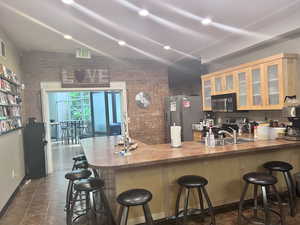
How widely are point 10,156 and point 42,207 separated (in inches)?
39.3

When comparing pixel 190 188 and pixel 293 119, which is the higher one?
pixel 293 119

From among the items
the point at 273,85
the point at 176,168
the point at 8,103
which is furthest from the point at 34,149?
the point at 273,85

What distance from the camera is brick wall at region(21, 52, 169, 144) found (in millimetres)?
5184

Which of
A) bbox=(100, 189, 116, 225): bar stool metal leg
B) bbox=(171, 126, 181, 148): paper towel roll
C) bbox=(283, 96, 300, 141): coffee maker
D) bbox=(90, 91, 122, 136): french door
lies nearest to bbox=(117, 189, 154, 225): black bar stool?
bbox=(100, 189, 116, 225): bar stool metal leg

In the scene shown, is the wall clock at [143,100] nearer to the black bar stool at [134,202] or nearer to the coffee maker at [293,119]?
the coffee maker at [293,119]

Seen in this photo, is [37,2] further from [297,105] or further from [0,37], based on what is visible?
[297,105]

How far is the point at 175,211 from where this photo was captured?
258 centimetres

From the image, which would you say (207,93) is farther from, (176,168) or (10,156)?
(10,156)

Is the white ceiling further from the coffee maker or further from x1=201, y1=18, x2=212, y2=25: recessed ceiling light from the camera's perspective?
the coffee maker

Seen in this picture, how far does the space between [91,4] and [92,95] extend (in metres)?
6.95

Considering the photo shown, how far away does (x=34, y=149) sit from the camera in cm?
476

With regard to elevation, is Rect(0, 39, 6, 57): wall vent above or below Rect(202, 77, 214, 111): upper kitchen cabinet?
→ above

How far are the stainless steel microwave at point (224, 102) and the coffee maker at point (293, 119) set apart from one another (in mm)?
1194

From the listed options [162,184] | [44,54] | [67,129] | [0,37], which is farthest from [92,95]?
[162,184]
